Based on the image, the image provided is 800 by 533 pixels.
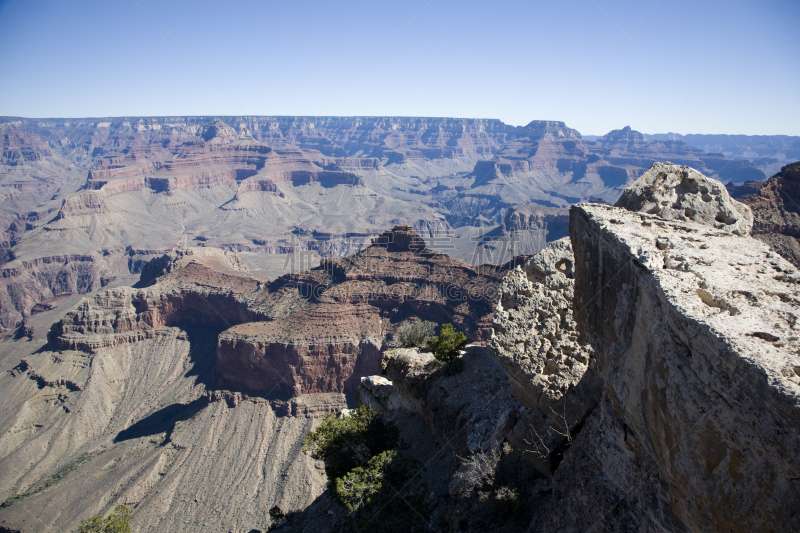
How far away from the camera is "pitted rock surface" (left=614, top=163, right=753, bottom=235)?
10609 millimetres

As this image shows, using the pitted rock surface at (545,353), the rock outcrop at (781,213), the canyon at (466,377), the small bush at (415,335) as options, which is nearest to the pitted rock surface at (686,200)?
the canyon at (466,377)

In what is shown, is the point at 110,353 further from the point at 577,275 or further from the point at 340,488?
the point at 577,275

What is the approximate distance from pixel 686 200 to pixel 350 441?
15.7 meters

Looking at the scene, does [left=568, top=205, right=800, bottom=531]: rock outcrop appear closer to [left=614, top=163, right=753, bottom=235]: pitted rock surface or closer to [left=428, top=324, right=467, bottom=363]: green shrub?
[left=614, top=163, right=753, bottom=235]: pitted rock surface

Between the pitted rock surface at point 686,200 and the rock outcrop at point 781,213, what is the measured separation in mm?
42727

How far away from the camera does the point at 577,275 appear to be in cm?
1112

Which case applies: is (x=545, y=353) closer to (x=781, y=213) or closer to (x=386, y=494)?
(x=386, y=494)

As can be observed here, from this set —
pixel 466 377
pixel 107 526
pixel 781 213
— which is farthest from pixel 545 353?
pixel 781 213

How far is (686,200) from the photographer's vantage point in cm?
1083

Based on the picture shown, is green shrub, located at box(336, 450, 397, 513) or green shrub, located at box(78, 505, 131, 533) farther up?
green shrub, located at box(336, 450, 397, 513)

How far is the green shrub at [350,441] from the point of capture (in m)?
18.8

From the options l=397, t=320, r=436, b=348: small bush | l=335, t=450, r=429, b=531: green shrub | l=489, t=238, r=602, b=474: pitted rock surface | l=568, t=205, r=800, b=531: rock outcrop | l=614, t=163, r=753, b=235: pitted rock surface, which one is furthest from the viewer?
l=397, t=320, r=436, b=348: small bush

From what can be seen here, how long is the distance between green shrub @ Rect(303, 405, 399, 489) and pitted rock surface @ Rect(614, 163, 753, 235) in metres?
13.5

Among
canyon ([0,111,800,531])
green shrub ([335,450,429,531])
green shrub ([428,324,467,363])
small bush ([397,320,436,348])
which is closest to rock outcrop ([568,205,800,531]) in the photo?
canyon ([0,111,800,531])
